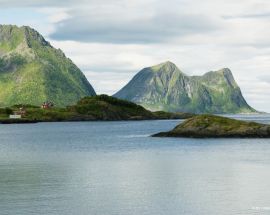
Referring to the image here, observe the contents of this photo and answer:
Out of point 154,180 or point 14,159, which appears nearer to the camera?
point 154,180

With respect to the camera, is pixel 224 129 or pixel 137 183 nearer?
pixel 137 183

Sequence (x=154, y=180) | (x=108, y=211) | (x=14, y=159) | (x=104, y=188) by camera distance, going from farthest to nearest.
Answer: (x=14, y=159)
(x=154, y=180)
(x=104, y=188)
(x=108, y=211)

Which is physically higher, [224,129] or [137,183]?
[224,129]

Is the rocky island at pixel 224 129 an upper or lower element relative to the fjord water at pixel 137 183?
upper

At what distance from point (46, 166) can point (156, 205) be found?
138 ft

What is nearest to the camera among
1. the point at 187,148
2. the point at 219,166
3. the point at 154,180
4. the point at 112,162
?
the point at 154,180

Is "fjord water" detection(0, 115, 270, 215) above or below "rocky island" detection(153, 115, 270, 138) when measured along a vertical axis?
below

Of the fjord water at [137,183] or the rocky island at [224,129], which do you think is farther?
the rocky island at [224,129]

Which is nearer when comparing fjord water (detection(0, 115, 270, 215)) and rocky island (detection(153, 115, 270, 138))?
fjord water (detection(0, 115, 270, 215))

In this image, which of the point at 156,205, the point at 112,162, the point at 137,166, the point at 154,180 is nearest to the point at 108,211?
the point at 156,205

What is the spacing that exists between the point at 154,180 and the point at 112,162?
27.9 m

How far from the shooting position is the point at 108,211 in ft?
173

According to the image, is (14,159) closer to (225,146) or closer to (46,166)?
(46,166)

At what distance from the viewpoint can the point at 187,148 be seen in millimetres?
131625
